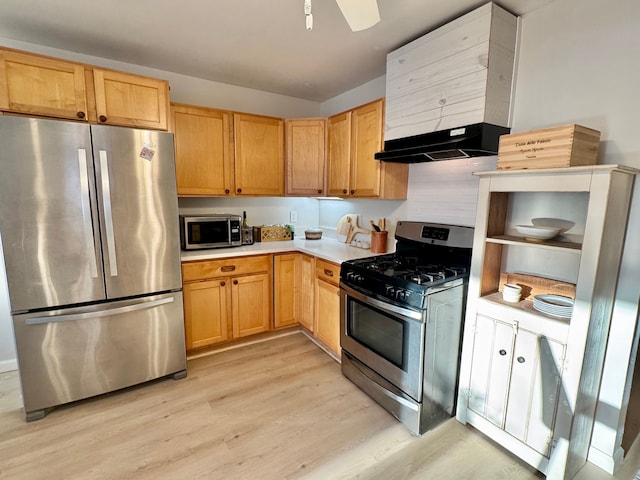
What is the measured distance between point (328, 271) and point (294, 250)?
1.69ft

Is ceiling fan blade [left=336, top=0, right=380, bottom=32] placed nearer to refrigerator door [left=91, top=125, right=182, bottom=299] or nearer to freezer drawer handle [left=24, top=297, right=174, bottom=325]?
refrigerator door [left=91, top=125, right=182, bottom=299]

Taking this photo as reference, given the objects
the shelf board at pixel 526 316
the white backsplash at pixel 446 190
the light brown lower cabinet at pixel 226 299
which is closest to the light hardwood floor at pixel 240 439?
the light brown lower cabinet at pixel 226 299

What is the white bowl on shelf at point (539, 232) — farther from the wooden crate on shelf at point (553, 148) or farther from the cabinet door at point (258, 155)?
the cabinet door at point (258, 155)

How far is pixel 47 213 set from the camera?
189cm

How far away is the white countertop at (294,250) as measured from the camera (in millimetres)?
2600

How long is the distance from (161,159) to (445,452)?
2598 mm

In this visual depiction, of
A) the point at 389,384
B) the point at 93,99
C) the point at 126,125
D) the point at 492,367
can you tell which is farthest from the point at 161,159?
the point at 492,367

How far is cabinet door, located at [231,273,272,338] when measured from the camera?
282 cm

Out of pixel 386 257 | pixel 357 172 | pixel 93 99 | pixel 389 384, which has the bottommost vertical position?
pixel 389 384

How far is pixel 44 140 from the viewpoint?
1.83 metres

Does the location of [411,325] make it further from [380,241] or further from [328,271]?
[380,241]

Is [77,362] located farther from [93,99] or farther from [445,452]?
[445,452]

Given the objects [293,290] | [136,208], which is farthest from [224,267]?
[136,208]

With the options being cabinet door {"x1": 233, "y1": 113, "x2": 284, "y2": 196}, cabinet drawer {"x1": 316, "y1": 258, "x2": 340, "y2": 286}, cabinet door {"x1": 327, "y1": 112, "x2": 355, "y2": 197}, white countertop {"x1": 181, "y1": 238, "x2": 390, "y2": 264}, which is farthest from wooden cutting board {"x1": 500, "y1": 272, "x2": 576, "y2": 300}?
cabinet door {"x1": 233, "y1": 113, "x2": 284, "y2": 196}
